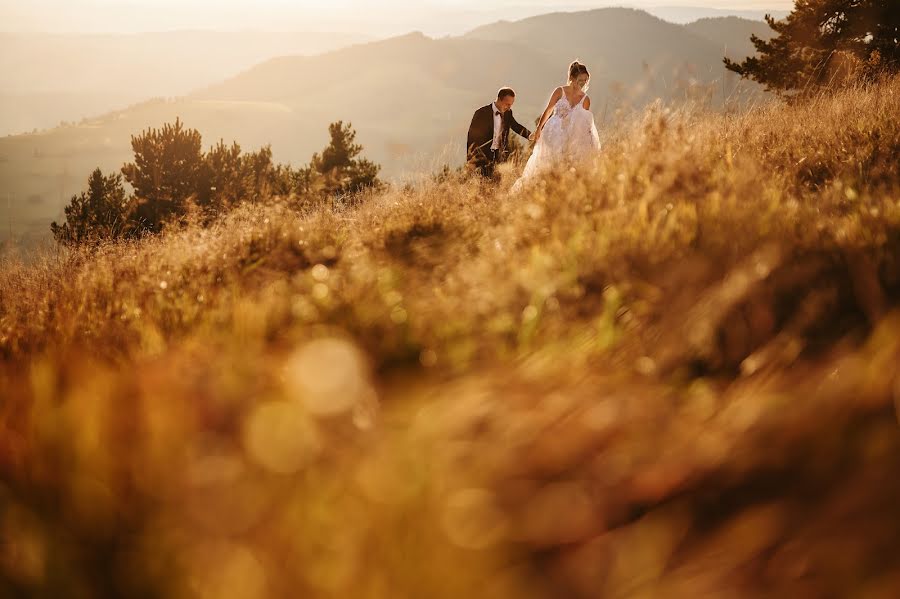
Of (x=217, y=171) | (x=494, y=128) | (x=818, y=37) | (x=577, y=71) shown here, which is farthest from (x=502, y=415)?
(x=217, y=171)

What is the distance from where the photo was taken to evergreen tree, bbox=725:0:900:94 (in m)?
18.3

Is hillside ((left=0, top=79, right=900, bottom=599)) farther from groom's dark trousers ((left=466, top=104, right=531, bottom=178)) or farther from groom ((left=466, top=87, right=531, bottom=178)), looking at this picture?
groom ((left=466, top=87, right=531, bottom=178))

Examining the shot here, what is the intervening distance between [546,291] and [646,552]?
1.05m

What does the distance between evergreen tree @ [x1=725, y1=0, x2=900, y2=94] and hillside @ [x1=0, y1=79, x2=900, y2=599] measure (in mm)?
18842

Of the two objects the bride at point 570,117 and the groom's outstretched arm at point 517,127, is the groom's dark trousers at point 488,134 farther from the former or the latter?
the bride at point 570,117

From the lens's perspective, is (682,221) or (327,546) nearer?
(327,546)

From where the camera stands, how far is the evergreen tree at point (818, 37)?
1830 cm

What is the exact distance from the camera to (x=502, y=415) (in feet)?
4.58

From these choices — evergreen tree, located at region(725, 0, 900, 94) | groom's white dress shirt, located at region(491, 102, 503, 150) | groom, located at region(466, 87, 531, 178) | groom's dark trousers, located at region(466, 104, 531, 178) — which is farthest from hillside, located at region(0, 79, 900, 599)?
evergreen tree, located at region(725, 0, 900, 94)

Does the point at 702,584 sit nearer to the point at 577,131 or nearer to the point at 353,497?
the point at 353,497

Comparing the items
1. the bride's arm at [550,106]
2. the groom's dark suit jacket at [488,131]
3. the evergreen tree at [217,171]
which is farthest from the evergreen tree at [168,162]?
the bride's arm at [550,106]

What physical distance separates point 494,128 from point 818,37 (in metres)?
16.5

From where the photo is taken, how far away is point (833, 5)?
18.6 metres

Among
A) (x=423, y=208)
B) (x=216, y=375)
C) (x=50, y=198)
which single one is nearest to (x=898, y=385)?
(x=216, y=375)
